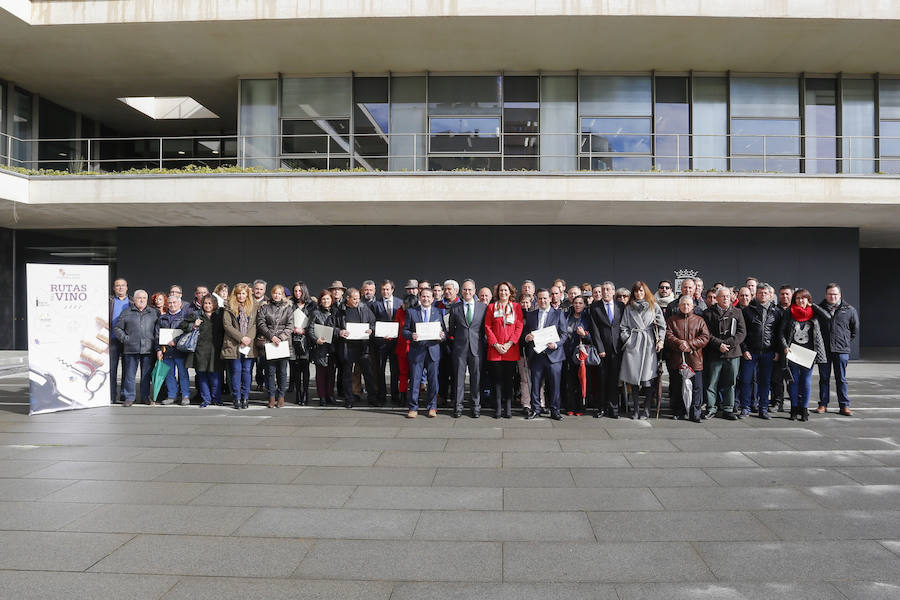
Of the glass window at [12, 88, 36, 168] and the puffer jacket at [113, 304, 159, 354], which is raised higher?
the glass window at [12, 88, 36, 168]

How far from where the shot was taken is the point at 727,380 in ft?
27.1

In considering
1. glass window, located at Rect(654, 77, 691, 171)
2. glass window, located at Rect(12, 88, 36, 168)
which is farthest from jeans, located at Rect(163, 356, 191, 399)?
glass window, located at Rect(654, 77, 691, 171)

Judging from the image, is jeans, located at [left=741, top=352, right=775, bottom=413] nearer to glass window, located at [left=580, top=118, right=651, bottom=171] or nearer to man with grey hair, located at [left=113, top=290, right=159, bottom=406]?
man with grey hair, located at [left=113, top=290, right=159, bottom=406]

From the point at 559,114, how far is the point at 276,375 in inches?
453

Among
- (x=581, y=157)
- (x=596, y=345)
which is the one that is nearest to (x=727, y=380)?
(x=596, y=345)

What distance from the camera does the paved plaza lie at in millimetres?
3393

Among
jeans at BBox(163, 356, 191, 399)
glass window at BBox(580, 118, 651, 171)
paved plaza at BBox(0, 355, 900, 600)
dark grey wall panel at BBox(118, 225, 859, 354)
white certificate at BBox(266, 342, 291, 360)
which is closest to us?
paved plaza at BBox(0, 355, 900, 600)

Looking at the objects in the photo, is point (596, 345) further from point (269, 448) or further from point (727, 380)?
point (269, 448)

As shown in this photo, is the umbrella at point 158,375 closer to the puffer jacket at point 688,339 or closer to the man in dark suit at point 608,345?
the man in dark suit at point 608,345

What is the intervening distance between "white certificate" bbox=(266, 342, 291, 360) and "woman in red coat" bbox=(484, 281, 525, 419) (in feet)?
10.2

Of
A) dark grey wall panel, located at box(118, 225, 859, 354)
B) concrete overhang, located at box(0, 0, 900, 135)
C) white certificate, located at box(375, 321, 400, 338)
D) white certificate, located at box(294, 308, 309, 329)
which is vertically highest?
concrete overhang, located at box(0, 0, 900, 135)

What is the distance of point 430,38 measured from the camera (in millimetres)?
15125

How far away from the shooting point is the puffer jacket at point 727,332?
321 inches

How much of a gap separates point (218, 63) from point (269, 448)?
13.7 metres
